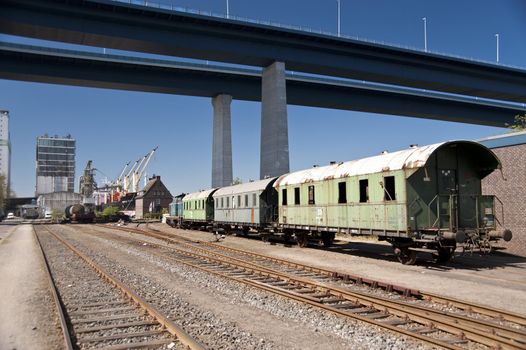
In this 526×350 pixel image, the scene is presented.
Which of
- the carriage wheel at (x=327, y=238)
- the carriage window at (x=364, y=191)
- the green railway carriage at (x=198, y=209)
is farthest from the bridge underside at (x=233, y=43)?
the carriage window at (x=364, y=191)

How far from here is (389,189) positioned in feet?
49.2

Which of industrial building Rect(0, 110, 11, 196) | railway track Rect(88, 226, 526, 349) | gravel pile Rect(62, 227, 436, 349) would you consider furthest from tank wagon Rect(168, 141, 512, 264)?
industrial building Rect(0, 110, 11, 196)

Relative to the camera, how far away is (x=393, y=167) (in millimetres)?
14828

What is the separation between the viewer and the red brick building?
17.3m

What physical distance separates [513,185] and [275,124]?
22.9 meters

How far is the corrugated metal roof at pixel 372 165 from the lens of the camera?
1417 centimetres

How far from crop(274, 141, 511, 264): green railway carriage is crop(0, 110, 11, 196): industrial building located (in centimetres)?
14970

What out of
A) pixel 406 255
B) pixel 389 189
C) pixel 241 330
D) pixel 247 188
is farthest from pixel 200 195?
pixel 241 330

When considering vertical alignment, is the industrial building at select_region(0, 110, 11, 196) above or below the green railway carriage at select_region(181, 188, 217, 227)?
above

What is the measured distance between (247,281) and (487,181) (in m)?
13.2

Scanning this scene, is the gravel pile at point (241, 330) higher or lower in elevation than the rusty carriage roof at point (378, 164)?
lower

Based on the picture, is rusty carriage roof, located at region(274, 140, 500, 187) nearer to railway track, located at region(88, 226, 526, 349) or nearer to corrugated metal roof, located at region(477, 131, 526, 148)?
corrugated metal roof, located at region(477, 131, 526, 148)

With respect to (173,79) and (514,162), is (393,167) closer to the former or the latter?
(514,162)

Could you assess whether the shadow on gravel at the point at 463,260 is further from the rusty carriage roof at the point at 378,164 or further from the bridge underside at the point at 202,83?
the bridge underside at the point at 202,83
